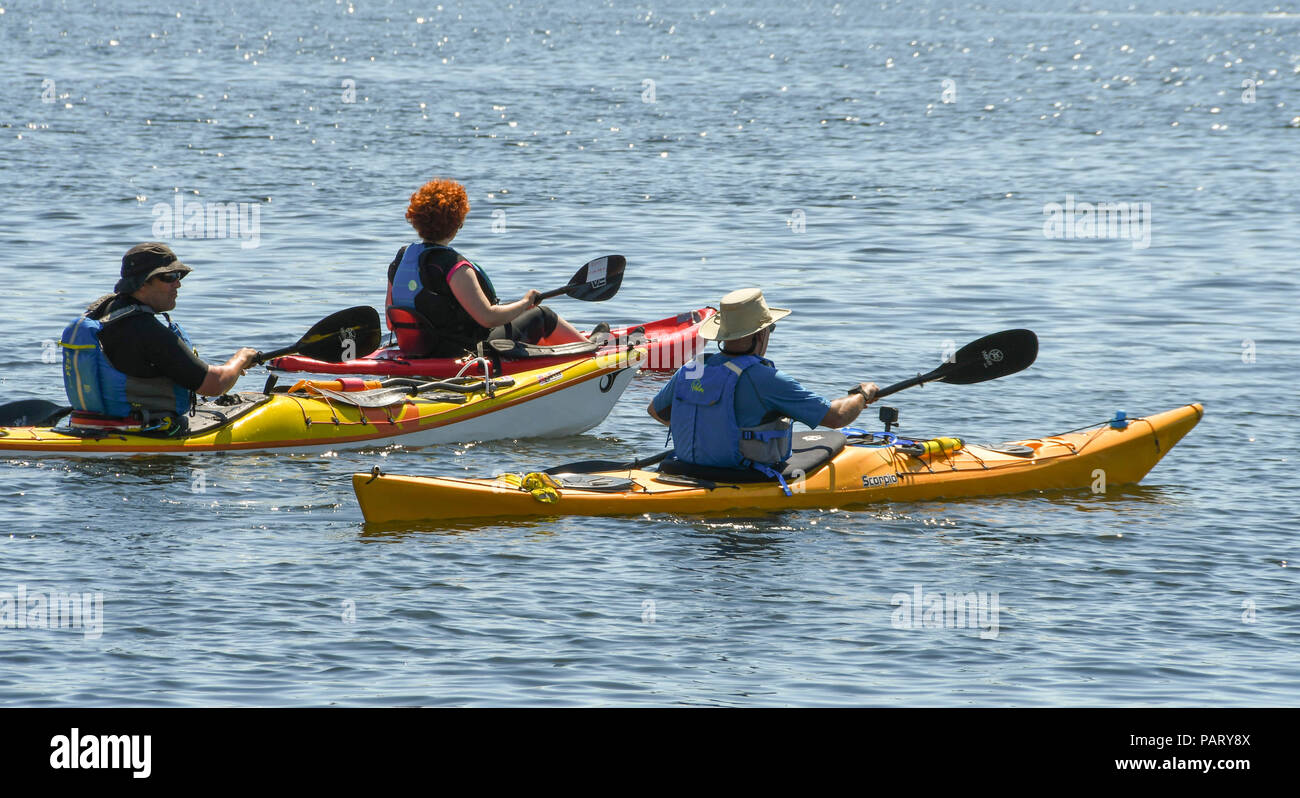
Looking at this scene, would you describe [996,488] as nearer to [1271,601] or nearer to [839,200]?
[1271,601]

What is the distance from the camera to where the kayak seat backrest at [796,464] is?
30.0 ft

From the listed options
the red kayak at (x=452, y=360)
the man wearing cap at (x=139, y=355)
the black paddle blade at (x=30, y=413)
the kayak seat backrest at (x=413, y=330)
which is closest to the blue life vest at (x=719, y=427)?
the red kayak at (x=452, y=360)

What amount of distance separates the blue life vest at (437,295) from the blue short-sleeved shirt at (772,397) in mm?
3252

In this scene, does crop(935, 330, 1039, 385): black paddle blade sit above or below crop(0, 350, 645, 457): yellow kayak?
above

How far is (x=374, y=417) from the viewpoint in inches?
424

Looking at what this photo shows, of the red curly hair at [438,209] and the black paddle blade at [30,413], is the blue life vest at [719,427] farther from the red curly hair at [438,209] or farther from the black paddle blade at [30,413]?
the black paddle blade at [30,413]

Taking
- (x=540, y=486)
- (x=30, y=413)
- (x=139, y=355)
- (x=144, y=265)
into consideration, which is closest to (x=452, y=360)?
(x=139, y=355)

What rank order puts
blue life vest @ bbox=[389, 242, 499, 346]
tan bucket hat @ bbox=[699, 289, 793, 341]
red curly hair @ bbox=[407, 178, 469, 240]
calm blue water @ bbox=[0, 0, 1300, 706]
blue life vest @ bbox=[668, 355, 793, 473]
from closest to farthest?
calm blue water @ bbox=[0, 0, 1300, 706], tan bucket hat @ bbox=[699, 289, 793, 341], blue life vest @ bbox=[668, 355, 793, 473], red curly hair @ bbox=[407, 178, 469, 240], blue life vest @ bbox=[389, 242, 499, 346]

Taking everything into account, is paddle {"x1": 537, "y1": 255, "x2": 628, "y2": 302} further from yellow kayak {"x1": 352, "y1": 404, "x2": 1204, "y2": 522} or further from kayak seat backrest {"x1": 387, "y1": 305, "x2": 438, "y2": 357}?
yellow kayak {"x1": 352, "y1": 404, "x2": 1204, "y2": 522}

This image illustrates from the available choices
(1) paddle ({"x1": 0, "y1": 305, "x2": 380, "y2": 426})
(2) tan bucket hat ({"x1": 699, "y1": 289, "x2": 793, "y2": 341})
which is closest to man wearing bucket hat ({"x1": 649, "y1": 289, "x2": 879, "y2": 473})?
(2) tan bucket hat ({"x1": 699, "y1": 289, "x2": 793, "y2": 341})

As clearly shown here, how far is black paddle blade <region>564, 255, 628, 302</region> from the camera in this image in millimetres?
13016

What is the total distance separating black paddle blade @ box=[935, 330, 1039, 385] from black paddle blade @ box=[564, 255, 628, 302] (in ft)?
12.4

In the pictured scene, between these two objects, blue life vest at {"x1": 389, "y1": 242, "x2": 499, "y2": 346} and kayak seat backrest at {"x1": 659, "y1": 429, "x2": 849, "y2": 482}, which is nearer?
kayak seat backrest at {"x1": 659, "y1": 429, "x2": 849, "y2": 482}

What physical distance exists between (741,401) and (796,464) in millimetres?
706
